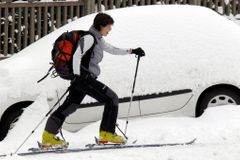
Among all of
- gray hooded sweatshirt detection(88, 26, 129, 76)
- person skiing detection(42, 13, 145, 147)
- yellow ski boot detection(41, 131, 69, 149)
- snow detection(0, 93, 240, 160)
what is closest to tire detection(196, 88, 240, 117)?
snow detection(0, 93, 240, 160)

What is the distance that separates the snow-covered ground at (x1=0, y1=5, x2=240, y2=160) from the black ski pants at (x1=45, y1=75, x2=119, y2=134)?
0.37 m

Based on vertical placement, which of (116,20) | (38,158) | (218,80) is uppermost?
(116,20)

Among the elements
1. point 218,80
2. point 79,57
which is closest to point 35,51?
point 79,57

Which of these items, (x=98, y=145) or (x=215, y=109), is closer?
(x=98, y=145)

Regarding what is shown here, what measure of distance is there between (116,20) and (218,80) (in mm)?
1601

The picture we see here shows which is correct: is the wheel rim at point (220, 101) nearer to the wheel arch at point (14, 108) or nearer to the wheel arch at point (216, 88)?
the wheel arch at point (216, 88)

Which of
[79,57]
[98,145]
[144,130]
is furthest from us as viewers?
[144,130]

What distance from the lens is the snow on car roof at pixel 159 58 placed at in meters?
8.93

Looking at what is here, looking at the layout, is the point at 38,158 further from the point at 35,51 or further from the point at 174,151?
the point at 35,51

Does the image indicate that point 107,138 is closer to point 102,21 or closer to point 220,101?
point 102,21

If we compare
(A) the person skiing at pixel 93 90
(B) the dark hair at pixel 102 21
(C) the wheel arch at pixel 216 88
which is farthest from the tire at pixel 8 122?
(C) the wheel arch at pixel 216 88

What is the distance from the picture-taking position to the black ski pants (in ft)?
26.1

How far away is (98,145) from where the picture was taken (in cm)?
811

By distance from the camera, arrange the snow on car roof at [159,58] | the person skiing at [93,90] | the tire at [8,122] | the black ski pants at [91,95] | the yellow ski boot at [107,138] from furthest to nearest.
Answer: the snow on car roof at [159,58] → the tire at [8,122] → the yellow ski boot at [107,138] → the black ski pants at [91,95] → the person skiing at [93,90]
